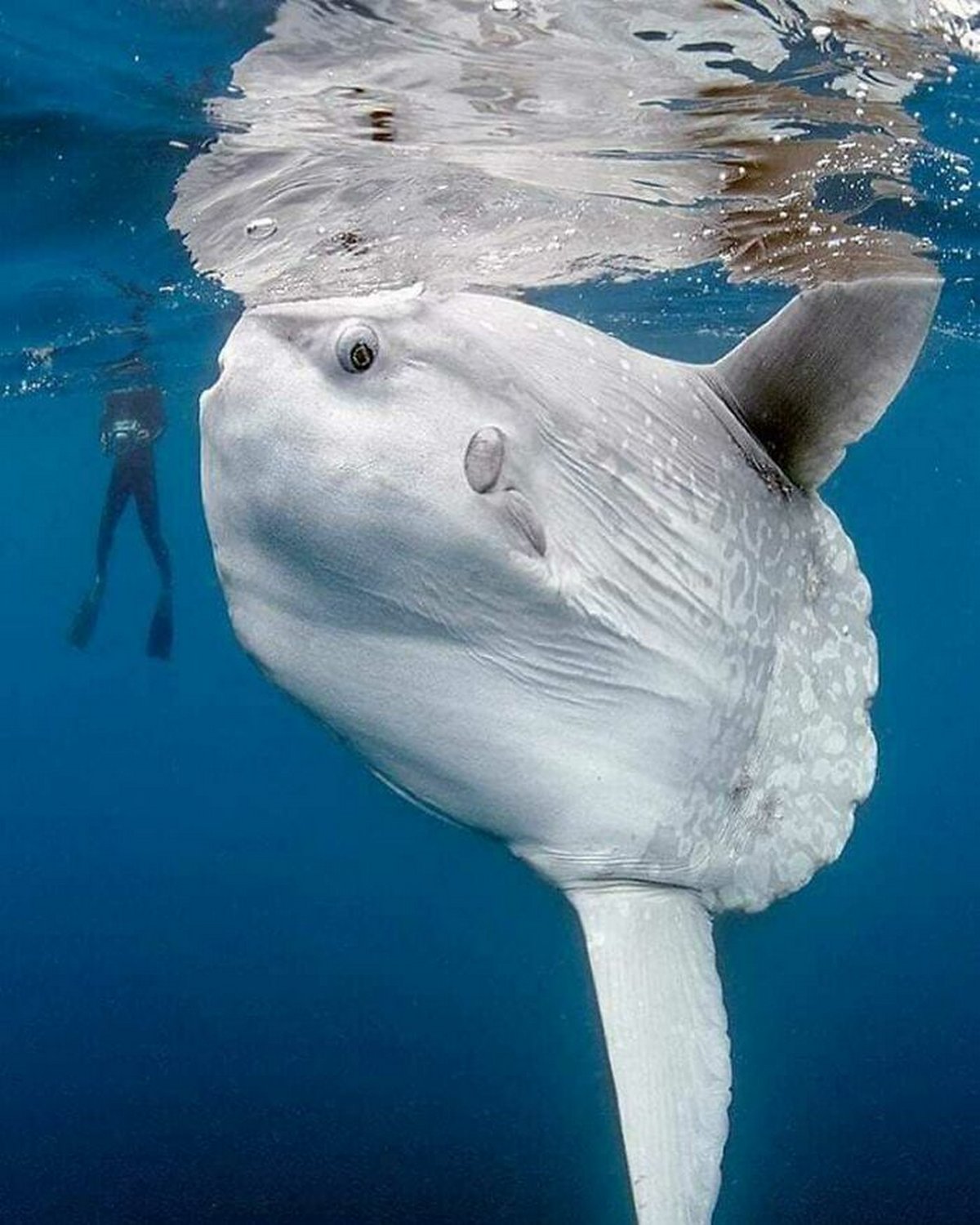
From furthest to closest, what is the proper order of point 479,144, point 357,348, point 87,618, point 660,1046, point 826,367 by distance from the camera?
point 87,618, point 479,144, point 826,367, point 660,1046, point 357,348

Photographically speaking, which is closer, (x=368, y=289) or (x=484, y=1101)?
(x=368, y=289)

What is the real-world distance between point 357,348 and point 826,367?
112cm

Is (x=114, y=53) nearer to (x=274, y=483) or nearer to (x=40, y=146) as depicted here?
(x=40, y=146)

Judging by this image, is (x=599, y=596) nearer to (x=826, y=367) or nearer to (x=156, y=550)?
(x=826, y=367)

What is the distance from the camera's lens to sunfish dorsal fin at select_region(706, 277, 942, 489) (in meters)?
2.80

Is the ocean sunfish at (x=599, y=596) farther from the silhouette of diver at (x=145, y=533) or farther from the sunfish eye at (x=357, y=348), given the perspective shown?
the silhouette of diver at (x=145, y=533)

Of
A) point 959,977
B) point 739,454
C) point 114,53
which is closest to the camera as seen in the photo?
point 739,454

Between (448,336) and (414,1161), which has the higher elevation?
(448,336)

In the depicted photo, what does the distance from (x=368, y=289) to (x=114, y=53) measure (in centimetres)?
477

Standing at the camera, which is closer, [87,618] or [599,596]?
[599,596]

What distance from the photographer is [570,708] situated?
2.60m

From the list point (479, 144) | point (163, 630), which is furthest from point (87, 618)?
point (479, 144)

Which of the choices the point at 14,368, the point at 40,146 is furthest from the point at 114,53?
the point at 14,368

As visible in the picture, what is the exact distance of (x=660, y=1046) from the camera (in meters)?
2.59
